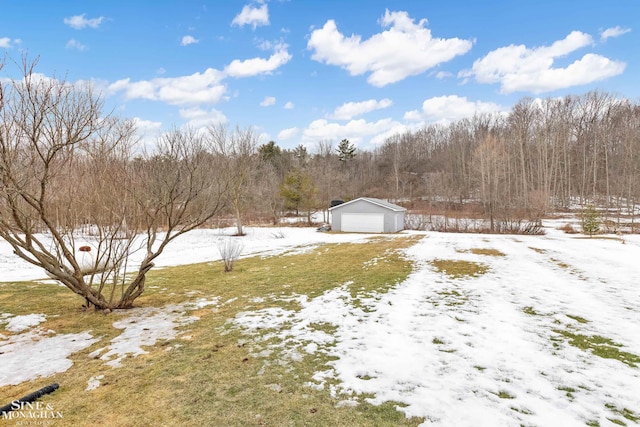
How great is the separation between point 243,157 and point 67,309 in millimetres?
20974

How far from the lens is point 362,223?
26.6m

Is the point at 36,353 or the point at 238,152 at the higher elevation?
the point at 238,152

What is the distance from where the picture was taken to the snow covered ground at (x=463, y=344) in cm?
278

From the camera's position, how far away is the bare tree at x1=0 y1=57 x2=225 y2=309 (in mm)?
4039

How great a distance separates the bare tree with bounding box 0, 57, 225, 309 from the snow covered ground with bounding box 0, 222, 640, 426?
3.95ft

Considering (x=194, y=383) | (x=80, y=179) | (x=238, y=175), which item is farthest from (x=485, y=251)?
(x=238, y=175)

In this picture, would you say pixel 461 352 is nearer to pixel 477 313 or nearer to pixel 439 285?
pixel 477 313

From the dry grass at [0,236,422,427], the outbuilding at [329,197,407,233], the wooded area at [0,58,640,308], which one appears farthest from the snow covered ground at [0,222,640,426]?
the outbuilding at [329,197,407,233]

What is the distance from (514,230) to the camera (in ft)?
78.4

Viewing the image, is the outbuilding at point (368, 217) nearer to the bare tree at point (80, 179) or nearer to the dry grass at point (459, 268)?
the dry grass at point (459, 268)

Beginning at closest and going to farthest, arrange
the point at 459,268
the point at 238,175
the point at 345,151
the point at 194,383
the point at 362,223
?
1. the point at 194,383
2. the point at 459,268
3. the point at 238,175
4. the point at 362,223
5. the point at 345,151

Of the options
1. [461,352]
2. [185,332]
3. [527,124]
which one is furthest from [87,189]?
[527,124]

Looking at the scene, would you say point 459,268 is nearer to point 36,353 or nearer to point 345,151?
point 36,353

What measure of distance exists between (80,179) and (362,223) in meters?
22.6
